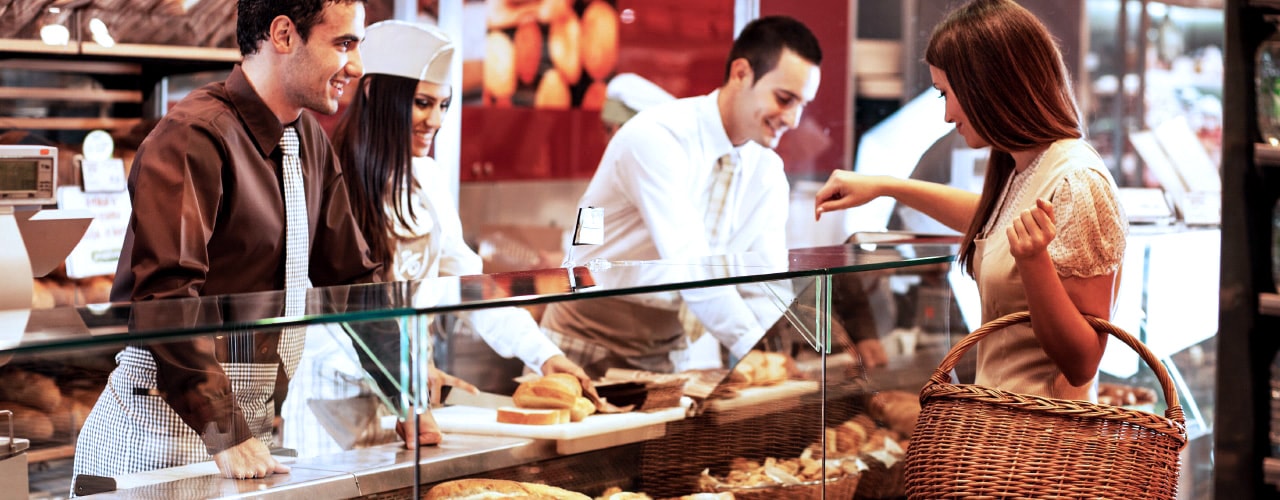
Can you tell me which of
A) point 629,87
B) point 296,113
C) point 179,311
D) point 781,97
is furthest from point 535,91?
point 179,311

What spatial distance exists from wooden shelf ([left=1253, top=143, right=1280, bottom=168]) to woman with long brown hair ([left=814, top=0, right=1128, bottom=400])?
68.5 inches

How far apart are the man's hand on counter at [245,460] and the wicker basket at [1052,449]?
101cm

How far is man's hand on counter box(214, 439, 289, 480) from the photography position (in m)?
1.66

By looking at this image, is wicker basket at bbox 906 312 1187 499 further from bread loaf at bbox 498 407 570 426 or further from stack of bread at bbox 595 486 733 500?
bread loaf at bbox 498 407 570 426

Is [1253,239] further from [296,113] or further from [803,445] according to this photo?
[296,113]

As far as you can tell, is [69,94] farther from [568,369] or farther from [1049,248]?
[1049,248]

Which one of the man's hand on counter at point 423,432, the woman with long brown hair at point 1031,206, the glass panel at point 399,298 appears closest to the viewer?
the glass panel at point 399,298

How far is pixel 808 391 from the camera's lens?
7.72ft

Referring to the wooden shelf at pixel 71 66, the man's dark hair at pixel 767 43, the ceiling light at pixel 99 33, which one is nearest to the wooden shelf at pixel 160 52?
the ceiling light at pixel 99 33

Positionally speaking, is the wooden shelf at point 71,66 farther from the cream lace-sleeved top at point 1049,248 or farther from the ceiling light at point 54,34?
the cream lace-sleeved top at point 1049,248

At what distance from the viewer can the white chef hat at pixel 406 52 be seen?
3.40 meters

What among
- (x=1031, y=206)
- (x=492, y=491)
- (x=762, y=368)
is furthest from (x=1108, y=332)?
(x=492, y=491)

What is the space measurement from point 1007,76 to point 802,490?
833 mm

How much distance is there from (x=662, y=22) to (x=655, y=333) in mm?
2594
